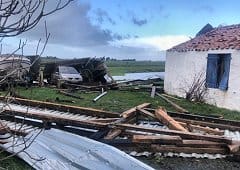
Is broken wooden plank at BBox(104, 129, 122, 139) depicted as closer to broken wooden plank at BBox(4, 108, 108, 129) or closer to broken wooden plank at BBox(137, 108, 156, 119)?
broken wooden plank at BBox(4, 108, 108, 129)

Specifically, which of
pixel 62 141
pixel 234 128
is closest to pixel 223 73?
pixel 234 128

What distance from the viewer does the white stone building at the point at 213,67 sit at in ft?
52.9

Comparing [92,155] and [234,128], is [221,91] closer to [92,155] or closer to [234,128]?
[234,128]

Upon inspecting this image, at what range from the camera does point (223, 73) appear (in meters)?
16.9

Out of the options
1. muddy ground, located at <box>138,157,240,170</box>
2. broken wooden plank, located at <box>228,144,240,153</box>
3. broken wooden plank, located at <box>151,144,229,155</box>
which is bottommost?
muddy ground, located at <box>138,157,240,170</box>

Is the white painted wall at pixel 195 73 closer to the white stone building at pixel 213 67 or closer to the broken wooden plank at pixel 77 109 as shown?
the white stone building at pixel 213 67

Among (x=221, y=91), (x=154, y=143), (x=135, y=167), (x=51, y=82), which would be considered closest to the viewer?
(x=135, y=167)

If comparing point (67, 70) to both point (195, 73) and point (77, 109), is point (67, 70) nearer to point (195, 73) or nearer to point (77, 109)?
point (195, 73)

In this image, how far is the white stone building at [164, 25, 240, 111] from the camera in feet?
52.9

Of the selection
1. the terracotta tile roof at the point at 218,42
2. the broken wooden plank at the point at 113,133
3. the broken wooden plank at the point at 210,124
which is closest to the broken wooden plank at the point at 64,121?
the broken wooden plank at the point at 113,133

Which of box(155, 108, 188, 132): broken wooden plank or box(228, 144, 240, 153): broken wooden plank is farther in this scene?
box(155, 108, 188, 132): broken wooden plank

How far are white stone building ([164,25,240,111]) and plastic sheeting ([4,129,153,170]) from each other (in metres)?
11.0

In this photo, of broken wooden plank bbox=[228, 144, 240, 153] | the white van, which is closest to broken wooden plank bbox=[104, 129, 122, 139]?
broken wooden plank bbox=[228, 144, 240, 153]

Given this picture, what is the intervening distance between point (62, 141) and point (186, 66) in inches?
574
